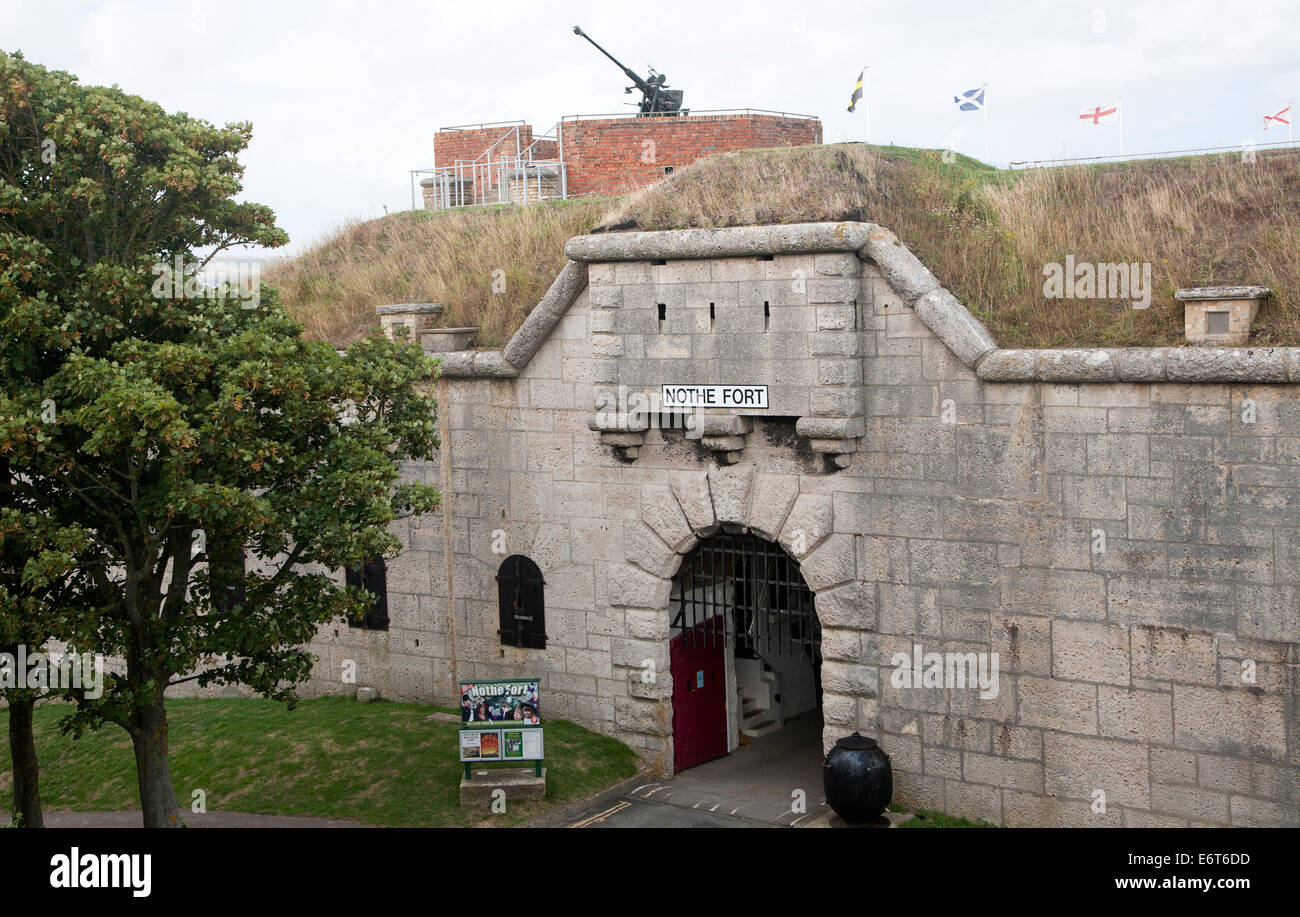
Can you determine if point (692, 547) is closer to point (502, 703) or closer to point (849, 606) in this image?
point (849, 606)

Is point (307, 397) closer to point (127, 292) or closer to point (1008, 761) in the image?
point (127, 292)

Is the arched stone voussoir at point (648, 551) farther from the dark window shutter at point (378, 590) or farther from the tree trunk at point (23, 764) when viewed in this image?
the tree trunk at point (23, 764)

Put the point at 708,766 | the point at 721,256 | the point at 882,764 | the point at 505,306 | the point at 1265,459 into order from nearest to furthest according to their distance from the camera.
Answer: the point at 1265,459, the point at 882,764, the point at 721,256, the point at 708,766, the point at 505,306

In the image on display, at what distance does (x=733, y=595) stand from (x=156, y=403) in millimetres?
6896

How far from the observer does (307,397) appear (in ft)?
39.8

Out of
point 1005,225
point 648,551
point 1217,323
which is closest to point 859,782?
point 648,551

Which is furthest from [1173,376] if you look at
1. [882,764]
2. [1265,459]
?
[882,764]

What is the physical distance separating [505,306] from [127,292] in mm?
6625

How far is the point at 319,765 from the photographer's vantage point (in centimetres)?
1555

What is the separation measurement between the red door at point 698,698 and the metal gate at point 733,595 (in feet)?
0.30

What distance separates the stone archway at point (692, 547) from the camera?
13633 mm

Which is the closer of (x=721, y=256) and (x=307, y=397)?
(x=307, y=397)

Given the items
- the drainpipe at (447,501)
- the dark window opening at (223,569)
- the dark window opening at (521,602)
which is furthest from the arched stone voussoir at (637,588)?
the dark window opening at (223,569)

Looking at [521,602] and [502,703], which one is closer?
[502,703]
